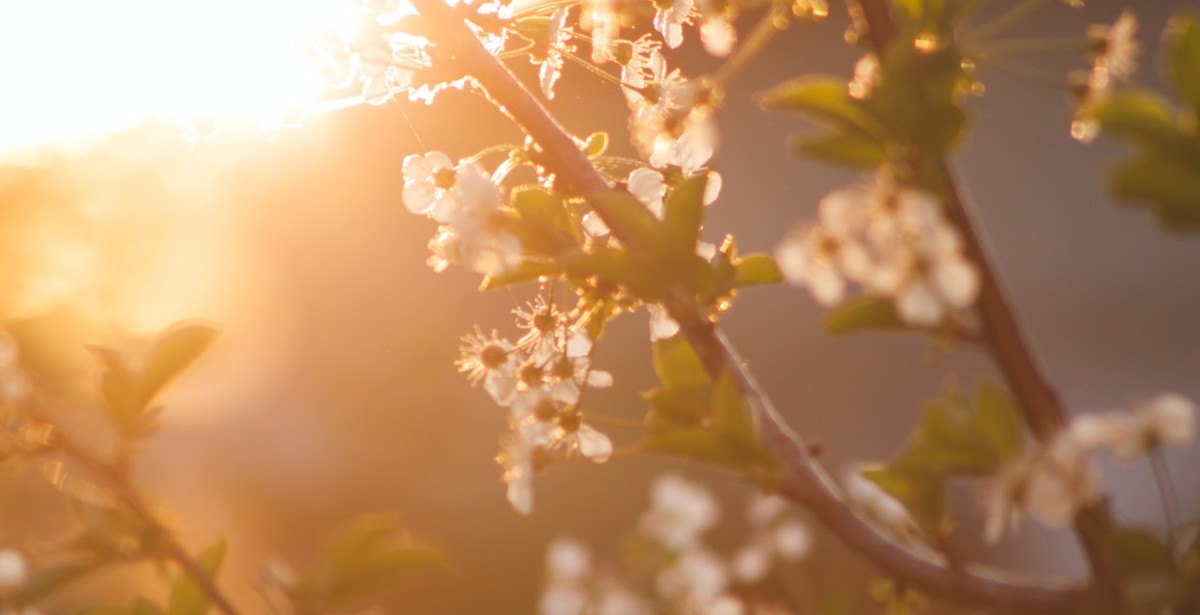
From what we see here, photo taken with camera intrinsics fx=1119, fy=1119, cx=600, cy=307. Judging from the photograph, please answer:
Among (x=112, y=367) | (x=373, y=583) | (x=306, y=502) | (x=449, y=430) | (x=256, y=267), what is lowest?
(x=306, y=502)

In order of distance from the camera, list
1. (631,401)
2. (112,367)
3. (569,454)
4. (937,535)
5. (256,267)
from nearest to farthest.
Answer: (937,535)
(569,454)
(112,367)
(631,401)
(256,267)

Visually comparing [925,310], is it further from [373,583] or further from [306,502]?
[306,502]

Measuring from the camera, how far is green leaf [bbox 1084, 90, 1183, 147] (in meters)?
0.40

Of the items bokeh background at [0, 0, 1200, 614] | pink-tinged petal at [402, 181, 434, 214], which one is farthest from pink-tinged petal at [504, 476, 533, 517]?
bokeh background at [0, 0, 1200, 614]

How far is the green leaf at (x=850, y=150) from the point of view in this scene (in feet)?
1.45

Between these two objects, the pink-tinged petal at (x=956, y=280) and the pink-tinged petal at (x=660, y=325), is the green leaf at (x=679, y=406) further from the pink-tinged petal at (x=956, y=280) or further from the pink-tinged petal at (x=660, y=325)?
the pink-tinged petal at (x=956, y=280)

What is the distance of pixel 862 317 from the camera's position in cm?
47

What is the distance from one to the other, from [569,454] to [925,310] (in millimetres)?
327

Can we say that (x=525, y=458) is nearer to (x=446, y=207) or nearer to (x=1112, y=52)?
(x=446, y=207)

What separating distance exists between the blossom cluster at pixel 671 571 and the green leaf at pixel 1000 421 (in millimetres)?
545

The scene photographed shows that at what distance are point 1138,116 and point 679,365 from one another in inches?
12.9

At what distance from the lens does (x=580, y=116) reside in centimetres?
282

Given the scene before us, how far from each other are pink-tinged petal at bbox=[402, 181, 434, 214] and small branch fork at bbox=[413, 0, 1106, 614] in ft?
0.32

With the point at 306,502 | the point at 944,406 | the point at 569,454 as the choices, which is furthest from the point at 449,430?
the point at 944,406
